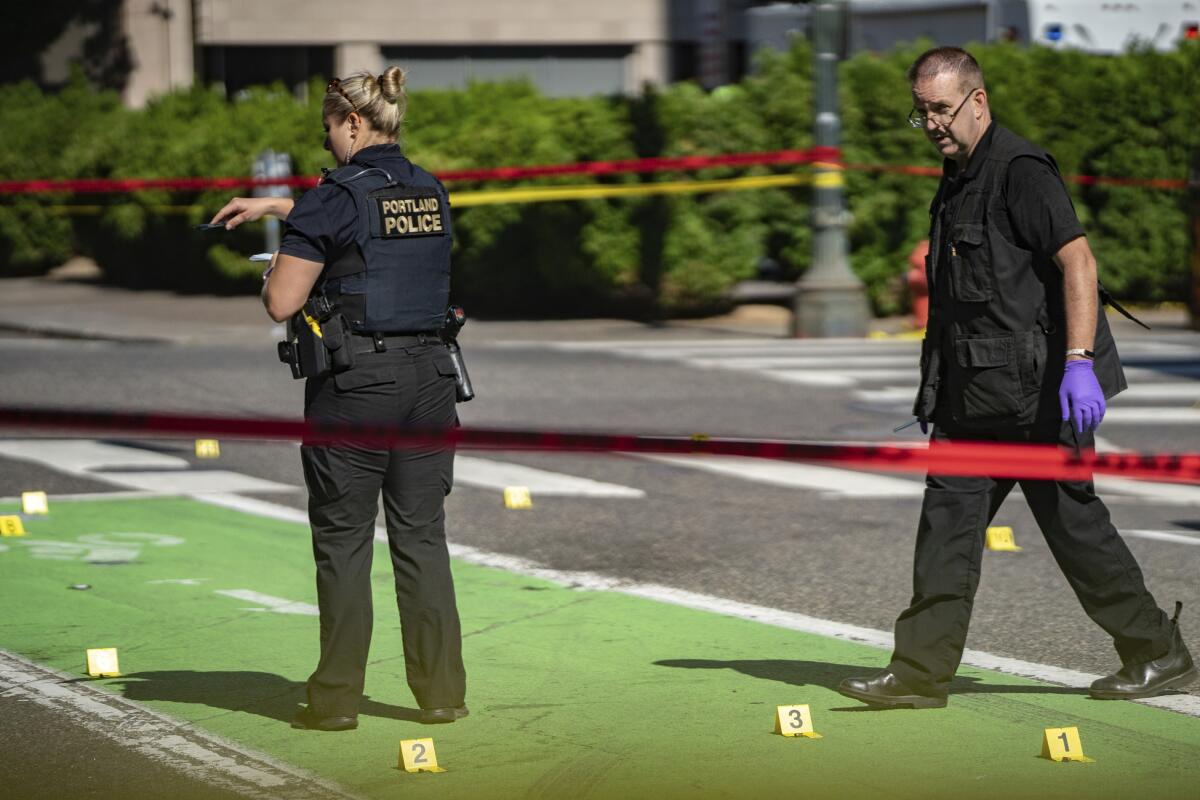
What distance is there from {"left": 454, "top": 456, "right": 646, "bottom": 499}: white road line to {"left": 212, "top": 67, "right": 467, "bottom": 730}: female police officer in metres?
4.22

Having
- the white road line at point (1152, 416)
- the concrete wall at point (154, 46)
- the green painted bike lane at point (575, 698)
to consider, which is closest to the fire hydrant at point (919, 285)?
the white road line at point (1152, 416)

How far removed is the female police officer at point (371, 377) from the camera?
536 centimetres

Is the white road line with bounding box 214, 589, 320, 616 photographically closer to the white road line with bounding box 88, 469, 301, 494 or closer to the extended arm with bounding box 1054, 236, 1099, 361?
the white road line with bounding box 88, 469, 301, 494

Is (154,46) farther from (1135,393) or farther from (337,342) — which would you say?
(337,342)

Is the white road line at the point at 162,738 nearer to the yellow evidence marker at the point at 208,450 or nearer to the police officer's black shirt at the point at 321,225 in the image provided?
the police officer's black shirt at the point at 321,225

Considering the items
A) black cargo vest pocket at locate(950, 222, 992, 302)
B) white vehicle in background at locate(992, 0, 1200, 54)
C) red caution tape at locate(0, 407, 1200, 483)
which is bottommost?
red caution tape at locate(0, 407, 1200, 483)

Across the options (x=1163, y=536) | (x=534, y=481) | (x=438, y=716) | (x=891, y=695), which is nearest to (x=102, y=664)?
(x=438, y=716)

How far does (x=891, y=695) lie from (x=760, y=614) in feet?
4.82

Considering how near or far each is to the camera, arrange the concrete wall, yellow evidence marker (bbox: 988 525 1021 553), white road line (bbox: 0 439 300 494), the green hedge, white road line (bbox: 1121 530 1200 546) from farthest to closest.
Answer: the concrete wall, the green hedge, white road line (bbox: 0 439 300 494), white road line (bbox: 1121 530 1200 546), yellow evidence marker (bbox: 988 525 1021 553)

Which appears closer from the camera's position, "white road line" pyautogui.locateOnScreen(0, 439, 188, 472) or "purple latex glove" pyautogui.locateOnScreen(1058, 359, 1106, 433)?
"purple latex glove" pyautogui.locateOnScreen(1058, 359, 1106, 433)

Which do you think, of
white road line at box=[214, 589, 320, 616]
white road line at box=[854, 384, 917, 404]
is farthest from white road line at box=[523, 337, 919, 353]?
white road line at box=[214, 589, 320, 616]

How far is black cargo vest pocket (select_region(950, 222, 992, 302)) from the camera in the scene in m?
5.59

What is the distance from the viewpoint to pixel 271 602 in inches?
292

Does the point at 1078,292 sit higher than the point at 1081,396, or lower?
higher
